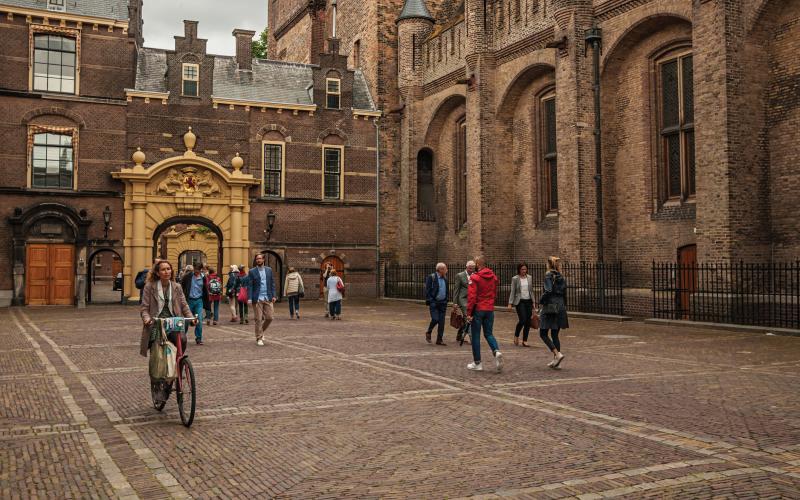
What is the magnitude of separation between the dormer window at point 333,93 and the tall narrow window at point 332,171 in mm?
2024

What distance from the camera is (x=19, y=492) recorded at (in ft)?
15.3

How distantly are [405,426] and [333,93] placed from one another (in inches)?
1081

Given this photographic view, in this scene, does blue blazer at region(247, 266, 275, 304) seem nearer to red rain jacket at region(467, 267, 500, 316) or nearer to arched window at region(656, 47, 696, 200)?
red rain jacket at region(467, 267, 500, 316)

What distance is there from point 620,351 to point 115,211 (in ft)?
72.8

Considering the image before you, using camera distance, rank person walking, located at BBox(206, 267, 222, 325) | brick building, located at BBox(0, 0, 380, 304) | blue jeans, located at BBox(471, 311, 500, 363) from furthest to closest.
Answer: brick building, located at BBox(0, 0, 380, 304), person walking, located at BBox(206, 267, 222, 325), blue jeans, located at BBox(471, 311, 500, 363)

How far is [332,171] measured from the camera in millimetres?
32031

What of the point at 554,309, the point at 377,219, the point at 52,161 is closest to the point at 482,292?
the point at 554,309

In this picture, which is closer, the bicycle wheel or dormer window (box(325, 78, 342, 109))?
the bicycle wheel

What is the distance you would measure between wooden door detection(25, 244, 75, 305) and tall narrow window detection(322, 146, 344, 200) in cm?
1090

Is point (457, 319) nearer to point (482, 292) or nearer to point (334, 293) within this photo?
point (482, 292)

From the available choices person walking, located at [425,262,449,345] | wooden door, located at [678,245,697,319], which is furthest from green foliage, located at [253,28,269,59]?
person walking, located at [425,262,449,345]

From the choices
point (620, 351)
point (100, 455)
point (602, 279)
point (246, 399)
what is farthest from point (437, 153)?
point (100, 455)

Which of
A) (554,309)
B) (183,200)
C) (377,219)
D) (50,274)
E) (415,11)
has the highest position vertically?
(415,11)

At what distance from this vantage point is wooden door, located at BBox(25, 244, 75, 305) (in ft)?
87.6
